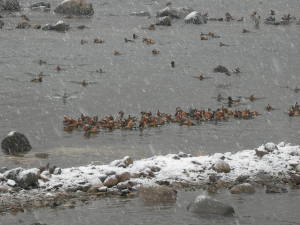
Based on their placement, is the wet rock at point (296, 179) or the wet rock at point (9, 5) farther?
the wet rock at point (9, 5)

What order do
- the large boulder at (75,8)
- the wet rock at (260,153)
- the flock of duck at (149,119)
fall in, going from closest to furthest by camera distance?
1. the wet rock at (260,153)
2. the flock of duck at (149,119)
3. the large boulder at (75,8)

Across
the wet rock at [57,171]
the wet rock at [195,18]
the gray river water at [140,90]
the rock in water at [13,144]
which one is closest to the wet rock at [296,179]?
the gray river water at [140,90]

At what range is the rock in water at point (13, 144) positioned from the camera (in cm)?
2380

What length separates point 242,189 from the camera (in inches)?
787

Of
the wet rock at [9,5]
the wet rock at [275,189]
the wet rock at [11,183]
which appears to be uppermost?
the wet rock at [9,5]

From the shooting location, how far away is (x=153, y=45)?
50.4m

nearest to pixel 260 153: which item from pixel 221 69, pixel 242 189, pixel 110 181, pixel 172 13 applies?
pixel 242 189

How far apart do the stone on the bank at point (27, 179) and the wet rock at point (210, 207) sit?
480 cm

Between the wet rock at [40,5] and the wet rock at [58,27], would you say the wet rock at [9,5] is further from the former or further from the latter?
the wet rock at [58,27]

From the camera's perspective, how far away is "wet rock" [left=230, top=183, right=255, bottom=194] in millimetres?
19891

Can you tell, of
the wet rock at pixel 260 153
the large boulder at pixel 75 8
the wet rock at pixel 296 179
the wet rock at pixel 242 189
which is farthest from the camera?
the large boulder at pixel 75 8

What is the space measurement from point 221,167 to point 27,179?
21.6ft

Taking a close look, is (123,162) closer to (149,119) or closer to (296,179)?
(296,179)

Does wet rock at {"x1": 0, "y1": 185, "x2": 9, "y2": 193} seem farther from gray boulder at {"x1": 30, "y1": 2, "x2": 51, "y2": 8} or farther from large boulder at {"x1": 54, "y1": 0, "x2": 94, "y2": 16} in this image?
gray boulder at {"x1": 30, "y1": 2, "x2": 51, "y2": 8}
